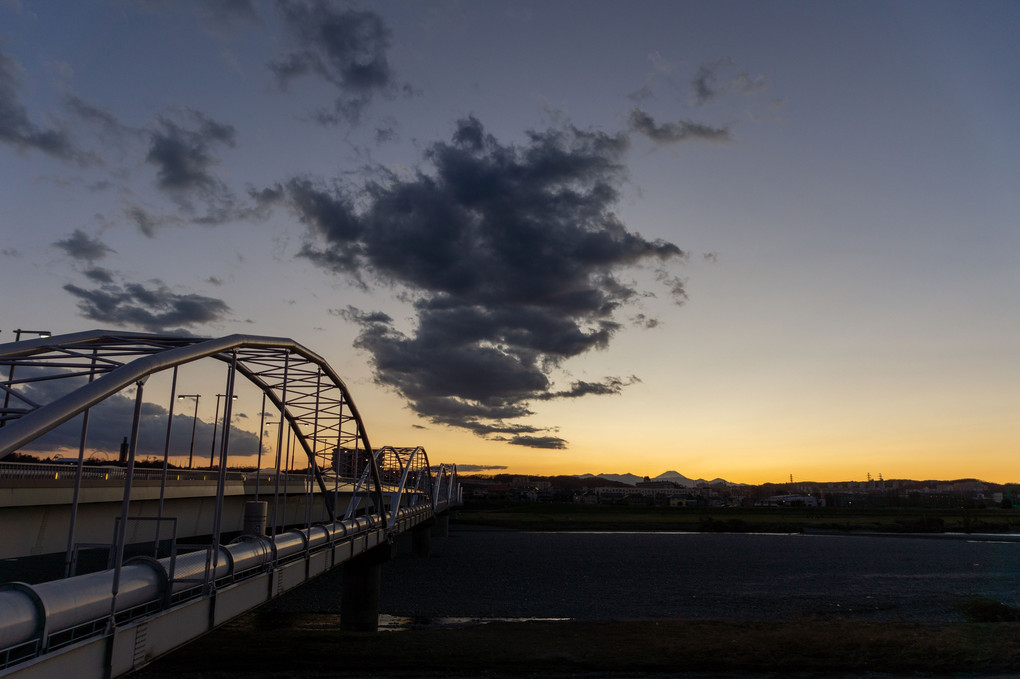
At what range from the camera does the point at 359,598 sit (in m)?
40.2

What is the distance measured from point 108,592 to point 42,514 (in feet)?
57.3

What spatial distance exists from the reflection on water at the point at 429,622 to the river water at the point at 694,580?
0.84 m

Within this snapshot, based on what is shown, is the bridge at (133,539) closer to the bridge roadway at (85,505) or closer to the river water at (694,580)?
the bridge roadway at (85,505)

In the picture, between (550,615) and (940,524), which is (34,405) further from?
(940,524)

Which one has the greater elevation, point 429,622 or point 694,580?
point 429,622

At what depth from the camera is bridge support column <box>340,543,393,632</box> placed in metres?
39.9

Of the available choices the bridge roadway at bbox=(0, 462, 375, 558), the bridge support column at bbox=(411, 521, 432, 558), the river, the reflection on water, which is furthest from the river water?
the bridge roadway at bbox=(0, 462, 375, 558)

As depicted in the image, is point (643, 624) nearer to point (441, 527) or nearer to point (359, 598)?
point (359, 598)

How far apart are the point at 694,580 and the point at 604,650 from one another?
34.8 metres

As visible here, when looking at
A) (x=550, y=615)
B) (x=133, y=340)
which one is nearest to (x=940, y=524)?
(x=550, y=615)

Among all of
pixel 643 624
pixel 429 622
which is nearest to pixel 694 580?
pixel 643 624

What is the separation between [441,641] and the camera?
113ft

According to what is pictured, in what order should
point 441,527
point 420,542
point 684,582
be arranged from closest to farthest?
point 684,582 → point 420,542 → point 441,527

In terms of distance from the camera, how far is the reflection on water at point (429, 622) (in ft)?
134
